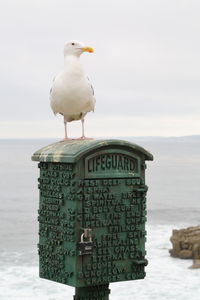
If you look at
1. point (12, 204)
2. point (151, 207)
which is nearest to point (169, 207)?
point (151, 207)

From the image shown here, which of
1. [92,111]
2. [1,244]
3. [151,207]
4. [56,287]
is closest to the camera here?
[92,111]

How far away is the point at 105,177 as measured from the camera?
887cm

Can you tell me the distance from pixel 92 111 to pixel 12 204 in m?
59.9

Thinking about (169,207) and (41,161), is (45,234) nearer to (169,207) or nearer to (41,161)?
(41,161)

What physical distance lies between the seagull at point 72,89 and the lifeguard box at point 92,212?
56 centimetres

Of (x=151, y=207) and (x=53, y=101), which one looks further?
(x=151, y=207)

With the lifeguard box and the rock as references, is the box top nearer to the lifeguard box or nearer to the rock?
the lifeguard box

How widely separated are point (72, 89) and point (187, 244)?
26.8 meters

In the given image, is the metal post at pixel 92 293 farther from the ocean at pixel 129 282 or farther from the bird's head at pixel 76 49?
the ocean at pixel 129 282

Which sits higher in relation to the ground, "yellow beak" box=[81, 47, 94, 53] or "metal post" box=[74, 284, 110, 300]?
"yellow beak" box=[81, 47, 94, 53]

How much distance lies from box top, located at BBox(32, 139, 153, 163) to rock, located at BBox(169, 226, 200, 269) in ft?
82.2

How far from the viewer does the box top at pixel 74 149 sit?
8.69m

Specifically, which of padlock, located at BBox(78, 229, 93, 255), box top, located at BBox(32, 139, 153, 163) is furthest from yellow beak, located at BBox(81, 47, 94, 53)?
padlock, located at BBox(78, 229, 93, 255)

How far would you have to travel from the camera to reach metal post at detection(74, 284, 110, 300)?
895 cm
